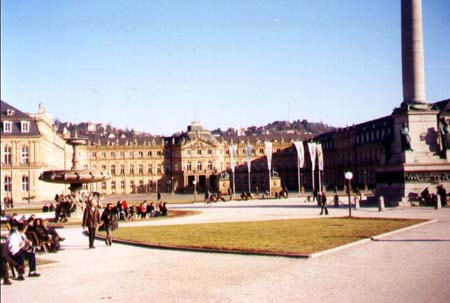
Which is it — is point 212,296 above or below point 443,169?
below

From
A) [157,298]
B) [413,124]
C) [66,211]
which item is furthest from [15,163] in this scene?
[157,298]

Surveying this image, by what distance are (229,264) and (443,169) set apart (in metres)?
28.1

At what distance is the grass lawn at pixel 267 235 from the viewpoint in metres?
17.1

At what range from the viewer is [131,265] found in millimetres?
14680

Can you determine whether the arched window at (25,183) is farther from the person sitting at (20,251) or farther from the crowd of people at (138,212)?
the person sitting at (20,251)

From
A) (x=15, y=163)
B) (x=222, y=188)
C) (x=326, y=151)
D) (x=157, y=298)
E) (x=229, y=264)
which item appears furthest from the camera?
(x=326, y=151)

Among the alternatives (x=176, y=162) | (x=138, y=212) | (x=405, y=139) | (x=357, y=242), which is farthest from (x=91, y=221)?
(x=176, y=162)

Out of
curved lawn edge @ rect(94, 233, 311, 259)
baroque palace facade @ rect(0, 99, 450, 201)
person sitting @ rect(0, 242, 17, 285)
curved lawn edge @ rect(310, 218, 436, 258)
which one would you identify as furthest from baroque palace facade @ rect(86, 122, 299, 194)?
person sitting @ rect(0, 242, 17, 285)

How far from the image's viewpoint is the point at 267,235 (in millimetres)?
20859

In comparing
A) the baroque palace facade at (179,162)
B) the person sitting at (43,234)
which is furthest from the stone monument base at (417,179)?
the baroque palace facade at (179,162)

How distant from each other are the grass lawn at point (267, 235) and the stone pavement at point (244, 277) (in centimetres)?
112

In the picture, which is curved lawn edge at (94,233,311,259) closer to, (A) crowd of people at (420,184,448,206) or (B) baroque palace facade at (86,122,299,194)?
(A) crowd of people at (420,184,448,206)

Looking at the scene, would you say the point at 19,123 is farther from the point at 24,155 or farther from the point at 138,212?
the point at 138,212

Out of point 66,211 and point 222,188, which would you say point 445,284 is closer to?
point 66,211
